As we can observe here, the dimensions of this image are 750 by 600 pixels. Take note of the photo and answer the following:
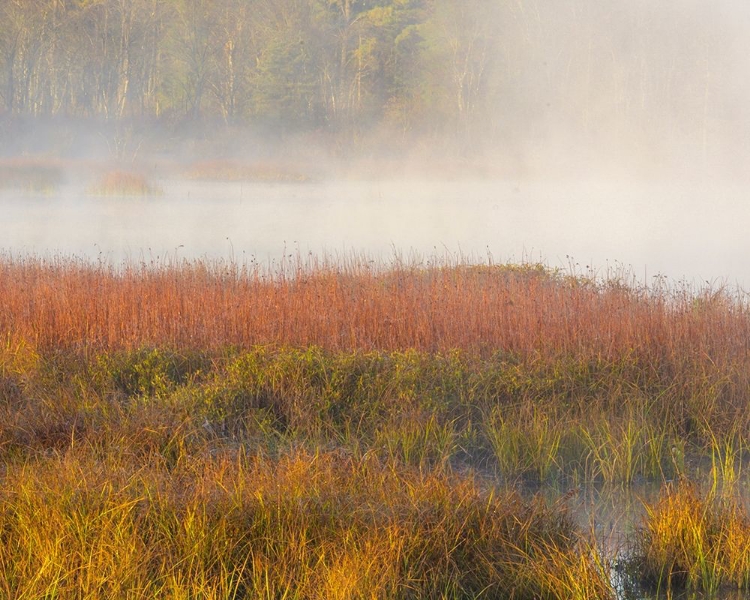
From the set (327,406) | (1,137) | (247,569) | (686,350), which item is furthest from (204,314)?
(1,137)

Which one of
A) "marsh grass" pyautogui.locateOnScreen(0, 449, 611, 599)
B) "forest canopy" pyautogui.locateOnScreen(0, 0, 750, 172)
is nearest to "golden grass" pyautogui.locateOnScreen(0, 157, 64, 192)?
"forest canopy" pyautogui.locateOnScreen(0, 0, 750, 172)

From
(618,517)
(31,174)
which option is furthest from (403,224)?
(618,517)

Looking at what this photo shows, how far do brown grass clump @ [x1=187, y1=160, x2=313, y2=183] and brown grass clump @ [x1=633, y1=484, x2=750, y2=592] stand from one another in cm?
3234

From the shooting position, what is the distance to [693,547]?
3.61 meters

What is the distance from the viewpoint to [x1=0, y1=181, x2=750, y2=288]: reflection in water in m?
16.0

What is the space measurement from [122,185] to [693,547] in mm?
27668

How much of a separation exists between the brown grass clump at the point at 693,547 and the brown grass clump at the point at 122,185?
85.3ft

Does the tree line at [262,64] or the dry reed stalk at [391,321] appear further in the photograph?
the tree line at [262,64]

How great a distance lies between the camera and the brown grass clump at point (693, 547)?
3537 mm

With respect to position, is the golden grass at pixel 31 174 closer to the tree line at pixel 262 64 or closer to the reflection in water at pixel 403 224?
the reflection in water at pixel 403 224

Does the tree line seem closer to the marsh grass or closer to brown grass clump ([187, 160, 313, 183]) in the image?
brown grass clump ([187, 160, 313, 183])

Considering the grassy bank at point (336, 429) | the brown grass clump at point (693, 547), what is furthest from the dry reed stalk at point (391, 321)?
A: the brown grass clump at point (693, 547)

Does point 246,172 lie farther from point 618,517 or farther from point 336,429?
point 618,517

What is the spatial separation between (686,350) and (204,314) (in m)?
3.60
